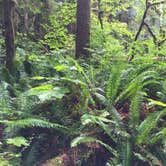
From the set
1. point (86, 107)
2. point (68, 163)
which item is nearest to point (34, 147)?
point (68, 163)

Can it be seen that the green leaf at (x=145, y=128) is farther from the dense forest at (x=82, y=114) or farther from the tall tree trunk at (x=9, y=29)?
the tall tree trunk at (x=9, y=29)

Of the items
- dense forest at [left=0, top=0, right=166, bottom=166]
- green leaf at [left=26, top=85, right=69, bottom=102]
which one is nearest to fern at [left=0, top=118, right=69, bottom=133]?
dense forest at [left=0, top=0, right=166, bottom=166]

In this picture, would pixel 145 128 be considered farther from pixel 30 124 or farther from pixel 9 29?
pixel 9 29

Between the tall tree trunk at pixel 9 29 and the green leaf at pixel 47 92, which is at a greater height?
the tall tree trunk at pixel 9 29

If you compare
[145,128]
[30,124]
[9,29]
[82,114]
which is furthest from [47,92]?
[9,29]

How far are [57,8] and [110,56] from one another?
5332 millimetres

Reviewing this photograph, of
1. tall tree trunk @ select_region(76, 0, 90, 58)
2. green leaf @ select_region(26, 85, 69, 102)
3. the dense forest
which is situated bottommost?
the dense forest

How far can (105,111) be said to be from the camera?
4598mm

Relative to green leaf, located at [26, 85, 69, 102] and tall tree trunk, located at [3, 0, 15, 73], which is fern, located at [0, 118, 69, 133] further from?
tall tree trunk, located at [3, 0, 15, 73]

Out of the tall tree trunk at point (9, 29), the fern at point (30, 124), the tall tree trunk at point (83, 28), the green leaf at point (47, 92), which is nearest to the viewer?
the fern at point (30, 124)

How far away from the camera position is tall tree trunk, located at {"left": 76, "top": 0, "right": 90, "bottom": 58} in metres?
7.32

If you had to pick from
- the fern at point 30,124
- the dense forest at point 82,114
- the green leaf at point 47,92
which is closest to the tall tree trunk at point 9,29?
the dense forest at point 82,114

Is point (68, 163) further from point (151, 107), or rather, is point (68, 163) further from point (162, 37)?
point (162, 37)

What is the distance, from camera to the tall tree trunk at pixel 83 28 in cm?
732
